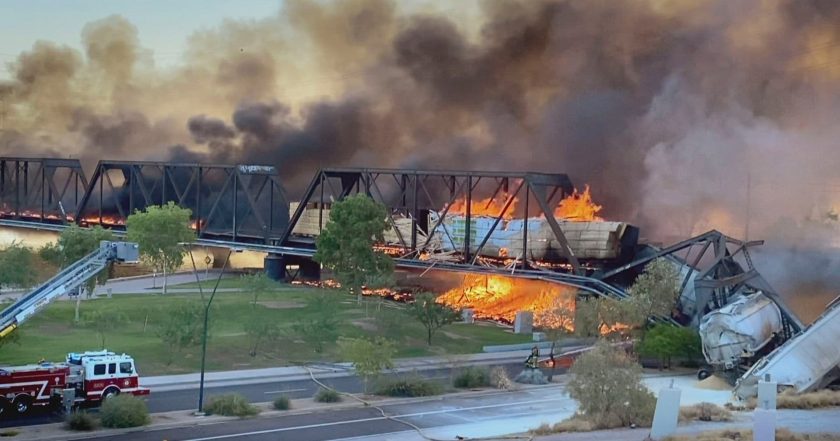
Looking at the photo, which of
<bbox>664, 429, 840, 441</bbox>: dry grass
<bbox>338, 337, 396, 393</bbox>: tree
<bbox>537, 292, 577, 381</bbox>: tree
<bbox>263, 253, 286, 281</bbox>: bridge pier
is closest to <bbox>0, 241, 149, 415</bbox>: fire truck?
<bbox>338, 337, 396, 393</bbox>: tree

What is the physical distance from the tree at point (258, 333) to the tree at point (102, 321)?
4877 millimetres

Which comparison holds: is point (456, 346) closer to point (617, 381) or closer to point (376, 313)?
point (376, 313)

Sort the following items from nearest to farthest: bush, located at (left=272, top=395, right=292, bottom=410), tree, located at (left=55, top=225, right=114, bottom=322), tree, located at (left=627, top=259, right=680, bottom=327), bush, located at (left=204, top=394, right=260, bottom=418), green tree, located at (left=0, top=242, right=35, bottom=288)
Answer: bush, located at (left=204, top=394, right=260, bottom=418)
bush, located at (left=272, top=395, right=292, bottom=410)
tree, located at (left=627, top=259, right=680, bottom=327)
green tree, located at (left=0, top=242, right=35, bottom=288)
tree, located at (left=55, top=225, right=114, bottom=322)

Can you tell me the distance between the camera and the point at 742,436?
67.2 ft

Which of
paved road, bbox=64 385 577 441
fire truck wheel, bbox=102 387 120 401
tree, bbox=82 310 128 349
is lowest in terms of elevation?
paved road, bbox=64 385 577 441

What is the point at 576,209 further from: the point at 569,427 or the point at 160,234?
the point at 569,427

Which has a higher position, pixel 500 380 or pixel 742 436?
pixel 742 436

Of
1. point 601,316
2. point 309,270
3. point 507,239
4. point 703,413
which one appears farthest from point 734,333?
point 309,270

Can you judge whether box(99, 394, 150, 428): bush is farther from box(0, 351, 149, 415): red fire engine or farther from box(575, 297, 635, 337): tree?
box(575, 297, 635, 337): tree

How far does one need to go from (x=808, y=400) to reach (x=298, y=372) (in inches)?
658

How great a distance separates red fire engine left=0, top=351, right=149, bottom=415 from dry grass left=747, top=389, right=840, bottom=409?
1813 cm

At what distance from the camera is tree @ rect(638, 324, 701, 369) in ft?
124

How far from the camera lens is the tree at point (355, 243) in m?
45.9

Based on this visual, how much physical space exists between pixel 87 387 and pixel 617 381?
1446 cm
